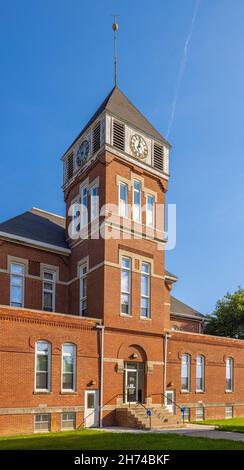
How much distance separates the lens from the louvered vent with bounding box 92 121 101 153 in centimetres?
2841

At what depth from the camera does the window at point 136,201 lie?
2848cm

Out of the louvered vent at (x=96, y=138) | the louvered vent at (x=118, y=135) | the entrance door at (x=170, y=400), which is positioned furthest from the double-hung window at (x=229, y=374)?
the louvered vent at (x=96, y=138)

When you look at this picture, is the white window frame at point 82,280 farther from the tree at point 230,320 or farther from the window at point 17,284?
the tree at point 230,320

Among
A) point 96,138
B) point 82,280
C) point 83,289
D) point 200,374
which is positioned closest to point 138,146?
point 96,138

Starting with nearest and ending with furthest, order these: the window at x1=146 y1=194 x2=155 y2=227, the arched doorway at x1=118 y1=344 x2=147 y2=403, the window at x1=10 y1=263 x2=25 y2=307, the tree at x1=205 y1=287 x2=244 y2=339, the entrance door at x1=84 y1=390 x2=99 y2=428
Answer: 1. the entrance door at x1=84 y1=390 x2=99 y2=428
2. the arched doorway at x1=118 y1=344 x2=147 y2=403
3. the window at x1=10 y1=263 x2=25 y2=307
4. the window at x1=146 y1=194 x2=155 y2=227
5. the tree at x1=205 y1=287 x2=244 y2=339

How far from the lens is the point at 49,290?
2881 cm

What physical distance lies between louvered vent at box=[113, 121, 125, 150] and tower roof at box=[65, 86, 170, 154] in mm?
435

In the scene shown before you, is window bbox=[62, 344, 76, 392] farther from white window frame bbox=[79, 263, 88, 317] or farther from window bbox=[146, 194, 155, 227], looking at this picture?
window bbox=[146, 194, 155, 227]

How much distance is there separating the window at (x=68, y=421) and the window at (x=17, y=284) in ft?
20.4

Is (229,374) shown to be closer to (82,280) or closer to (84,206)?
(82,280)

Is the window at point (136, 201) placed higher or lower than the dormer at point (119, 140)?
lower

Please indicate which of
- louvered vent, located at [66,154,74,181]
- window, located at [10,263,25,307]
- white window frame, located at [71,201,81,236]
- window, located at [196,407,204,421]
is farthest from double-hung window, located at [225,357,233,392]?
louvered vent, located at [66,154,74,181]

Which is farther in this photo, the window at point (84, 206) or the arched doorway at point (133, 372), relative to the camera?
the window at point (84, 206)
